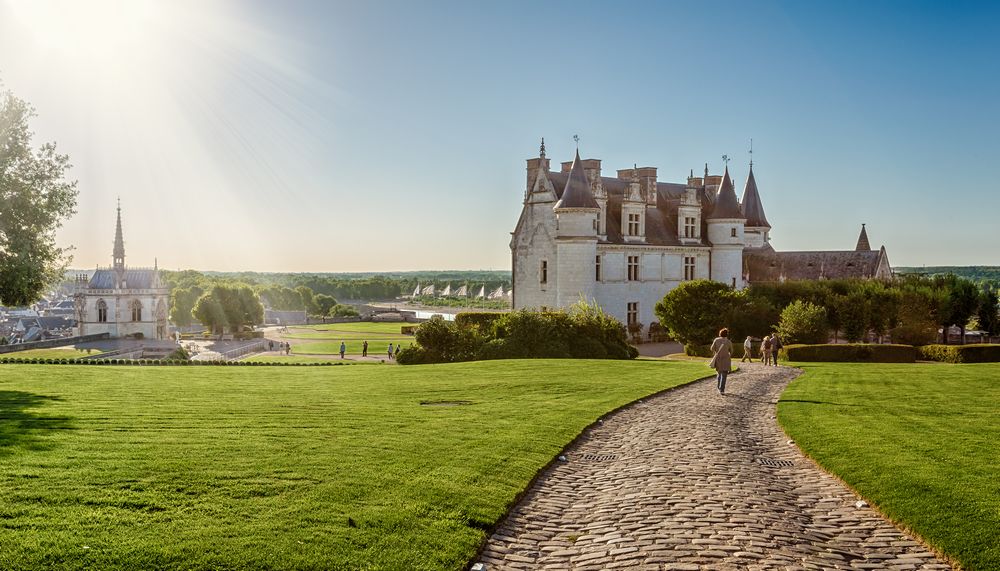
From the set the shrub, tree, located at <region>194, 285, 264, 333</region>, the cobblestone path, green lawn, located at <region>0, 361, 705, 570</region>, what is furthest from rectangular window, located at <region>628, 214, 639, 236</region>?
tree, located at <region>194, 285, 264, 333</region>

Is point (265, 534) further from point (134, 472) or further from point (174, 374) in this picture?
point (174, 374)

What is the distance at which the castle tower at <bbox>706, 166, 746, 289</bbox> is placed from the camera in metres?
56.7

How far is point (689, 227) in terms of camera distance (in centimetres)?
5619

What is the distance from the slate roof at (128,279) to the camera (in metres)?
79.3

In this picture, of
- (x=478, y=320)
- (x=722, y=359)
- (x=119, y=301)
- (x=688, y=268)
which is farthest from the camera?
(x=119, y=301)

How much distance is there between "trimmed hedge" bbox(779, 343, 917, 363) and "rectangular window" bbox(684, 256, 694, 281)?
65.1ft

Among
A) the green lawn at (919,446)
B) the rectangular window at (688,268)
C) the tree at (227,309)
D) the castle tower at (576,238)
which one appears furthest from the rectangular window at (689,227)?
the tree at (227,309)

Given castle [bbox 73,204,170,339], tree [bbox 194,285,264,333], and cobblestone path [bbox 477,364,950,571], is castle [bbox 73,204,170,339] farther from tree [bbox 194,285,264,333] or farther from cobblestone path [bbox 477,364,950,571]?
cobblestone path [bbox 477,364,950,571]

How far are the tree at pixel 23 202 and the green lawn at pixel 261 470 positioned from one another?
15.1 feet

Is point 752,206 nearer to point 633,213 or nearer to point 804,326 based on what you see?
point 633,213

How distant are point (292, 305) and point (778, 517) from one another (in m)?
137

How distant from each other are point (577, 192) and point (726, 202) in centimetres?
1490

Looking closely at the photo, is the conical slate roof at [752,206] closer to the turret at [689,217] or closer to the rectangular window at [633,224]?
the turret at [689,217]

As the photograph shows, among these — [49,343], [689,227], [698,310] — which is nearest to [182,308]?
[49,343]
